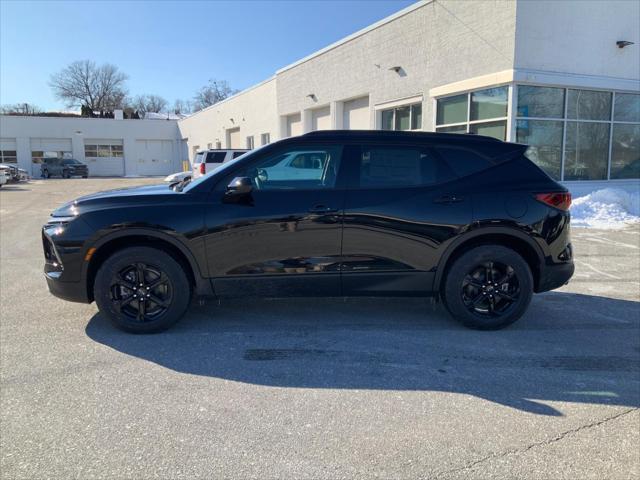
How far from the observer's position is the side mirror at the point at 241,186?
4168 millimetres

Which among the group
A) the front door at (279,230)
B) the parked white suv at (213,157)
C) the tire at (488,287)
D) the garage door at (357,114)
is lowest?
the tire at (488,287)

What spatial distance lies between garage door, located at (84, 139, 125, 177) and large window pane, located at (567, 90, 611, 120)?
44.2 m

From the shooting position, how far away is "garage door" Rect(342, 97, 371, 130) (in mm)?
19266

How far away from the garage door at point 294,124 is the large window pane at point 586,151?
13.9 metres

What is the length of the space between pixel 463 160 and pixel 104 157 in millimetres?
49850

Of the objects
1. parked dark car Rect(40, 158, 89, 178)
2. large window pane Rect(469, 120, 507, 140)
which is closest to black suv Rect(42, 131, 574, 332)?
large window pane Rect(469, 120, 507, 140)

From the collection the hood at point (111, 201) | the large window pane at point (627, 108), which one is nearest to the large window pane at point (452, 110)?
the large window pane at point (627, 108)

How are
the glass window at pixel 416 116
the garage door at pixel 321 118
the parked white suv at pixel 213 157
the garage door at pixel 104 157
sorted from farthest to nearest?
the garage door at pixel 104 157
the garage door at pixel 321 118
the parked white suv at pixel 213 157
the glass window at pixel 416 116

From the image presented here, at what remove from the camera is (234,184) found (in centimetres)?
420

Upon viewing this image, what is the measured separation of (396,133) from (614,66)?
41.8 feet

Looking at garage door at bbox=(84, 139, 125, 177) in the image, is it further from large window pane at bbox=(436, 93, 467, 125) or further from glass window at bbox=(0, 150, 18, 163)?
large window pane at bbox=(436, 93, 467, 125)

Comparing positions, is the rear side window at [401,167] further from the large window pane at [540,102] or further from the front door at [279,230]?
the large window pane at [540,102]

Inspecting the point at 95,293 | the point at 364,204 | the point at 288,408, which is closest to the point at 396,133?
the point at 364,204

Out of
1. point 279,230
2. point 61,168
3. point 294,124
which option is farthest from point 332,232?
point 61,168
